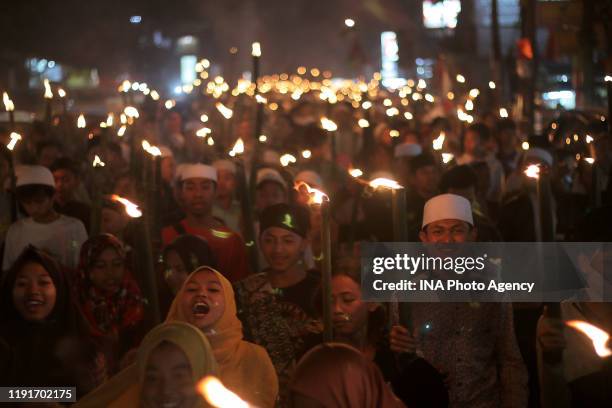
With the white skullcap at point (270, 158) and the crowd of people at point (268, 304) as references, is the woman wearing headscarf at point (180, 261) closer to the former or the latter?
the crowd of people at point (268, 304)

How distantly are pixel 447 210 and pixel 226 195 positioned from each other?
3.43m

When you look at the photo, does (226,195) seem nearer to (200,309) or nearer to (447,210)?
(447,210)

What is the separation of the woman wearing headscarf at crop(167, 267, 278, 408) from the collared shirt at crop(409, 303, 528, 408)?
0.74 m

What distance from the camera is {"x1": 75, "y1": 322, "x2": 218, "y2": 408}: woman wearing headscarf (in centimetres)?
411

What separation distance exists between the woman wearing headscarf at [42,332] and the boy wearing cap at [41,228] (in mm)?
1757

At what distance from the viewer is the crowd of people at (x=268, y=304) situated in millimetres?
4375

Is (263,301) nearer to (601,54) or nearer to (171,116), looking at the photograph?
(171,116)

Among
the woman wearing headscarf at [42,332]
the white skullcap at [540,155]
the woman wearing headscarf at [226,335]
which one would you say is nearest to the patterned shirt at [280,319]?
the woman wearing headscarf at [226,335]

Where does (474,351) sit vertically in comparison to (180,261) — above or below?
below

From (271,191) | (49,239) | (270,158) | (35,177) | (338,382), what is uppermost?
(270,158)

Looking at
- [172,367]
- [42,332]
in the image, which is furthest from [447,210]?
[172,367]

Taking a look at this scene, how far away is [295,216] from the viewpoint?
6.48m

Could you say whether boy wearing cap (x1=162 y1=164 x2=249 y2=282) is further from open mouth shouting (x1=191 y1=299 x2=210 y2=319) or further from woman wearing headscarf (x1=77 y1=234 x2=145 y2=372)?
open mouth shouting (x1=191 y1=299 x2=210 y2=319)

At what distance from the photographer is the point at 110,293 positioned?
248 inches
